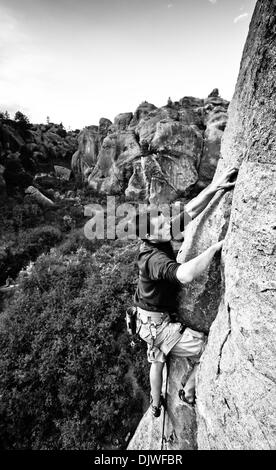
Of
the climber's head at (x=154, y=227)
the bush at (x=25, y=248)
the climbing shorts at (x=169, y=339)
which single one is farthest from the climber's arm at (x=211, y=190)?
the bush at (x=25, y=248)

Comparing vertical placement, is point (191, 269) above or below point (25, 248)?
above

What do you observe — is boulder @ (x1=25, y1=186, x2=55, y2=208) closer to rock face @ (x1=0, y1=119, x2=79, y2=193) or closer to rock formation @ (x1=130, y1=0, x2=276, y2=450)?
rock face @ (x1=0, y1=119, x2=79, y2=193)

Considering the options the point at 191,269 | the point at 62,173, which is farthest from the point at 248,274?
the point at 62,173

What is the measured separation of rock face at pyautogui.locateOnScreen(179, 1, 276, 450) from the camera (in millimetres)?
2453

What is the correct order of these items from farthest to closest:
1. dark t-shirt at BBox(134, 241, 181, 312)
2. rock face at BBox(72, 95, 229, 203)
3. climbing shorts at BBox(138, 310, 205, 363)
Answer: rock face at BBox(72, 95, 229, 203), climbing shorts at BBox(138, 310, 205, 363), dark t-shirt at BBox(134, 241, 181, 312)

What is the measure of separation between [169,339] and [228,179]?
2902 mm

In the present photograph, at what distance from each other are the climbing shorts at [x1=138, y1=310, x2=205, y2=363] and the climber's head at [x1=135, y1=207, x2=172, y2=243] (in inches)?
58.3

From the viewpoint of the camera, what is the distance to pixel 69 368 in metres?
6.16

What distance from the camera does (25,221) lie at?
16141 millimetres

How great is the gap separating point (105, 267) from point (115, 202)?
12.2 metres

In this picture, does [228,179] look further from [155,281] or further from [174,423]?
[174,423]

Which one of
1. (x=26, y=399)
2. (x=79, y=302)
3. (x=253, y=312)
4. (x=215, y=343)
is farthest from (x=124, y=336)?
→ (x=253, y=312)

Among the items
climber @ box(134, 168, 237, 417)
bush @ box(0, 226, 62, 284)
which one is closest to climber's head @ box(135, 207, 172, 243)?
climber @ box(134, 168, 237, 417)
